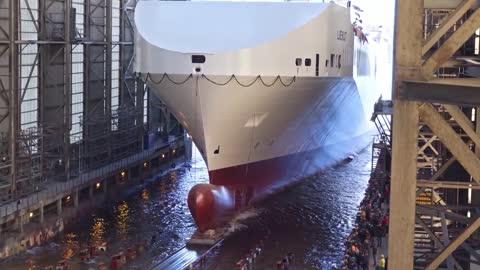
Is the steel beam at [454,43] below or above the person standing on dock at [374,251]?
above

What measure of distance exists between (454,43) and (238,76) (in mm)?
20188

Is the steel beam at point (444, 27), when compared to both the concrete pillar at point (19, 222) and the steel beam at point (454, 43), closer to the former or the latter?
the steel beam at point (454, 43)

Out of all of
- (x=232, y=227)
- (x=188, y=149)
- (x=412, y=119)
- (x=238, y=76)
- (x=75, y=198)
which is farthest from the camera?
(x=188, y=149)

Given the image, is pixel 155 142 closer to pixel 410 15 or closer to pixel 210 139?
pixel 210 139

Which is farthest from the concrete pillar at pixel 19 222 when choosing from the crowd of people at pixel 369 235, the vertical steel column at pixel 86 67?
the crowd of people at pixel 369 235

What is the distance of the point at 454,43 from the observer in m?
4.08

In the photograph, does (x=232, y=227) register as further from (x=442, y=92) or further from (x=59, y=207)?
(x=442, y=92)

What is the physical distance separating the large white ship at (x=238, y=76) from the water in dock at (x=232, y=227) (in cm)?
99

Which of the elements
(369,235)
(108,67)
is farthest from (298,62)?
(108,67)

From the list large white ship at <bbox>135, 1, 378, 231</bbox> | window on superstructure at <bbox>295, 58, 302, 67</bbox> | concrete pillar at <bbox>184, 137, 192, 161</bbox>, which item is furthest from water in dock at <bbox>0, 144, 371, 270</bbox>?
concrete pillar at <bbox>184, 137, 192, 161</bbox>

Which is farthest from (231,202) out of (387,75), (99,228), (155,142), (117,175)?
(387,75)

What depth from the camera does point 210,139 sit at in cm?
2392

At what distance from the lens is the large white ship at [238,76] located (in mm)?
23828

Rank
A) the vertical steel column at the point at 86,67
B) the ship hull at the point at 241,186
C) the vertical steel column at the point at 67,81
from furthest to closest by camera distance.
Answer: the vertical steel column at the point at 86,67 < the vertical steel column at the point at 67,81 < the ship hull at the point at 241,186
